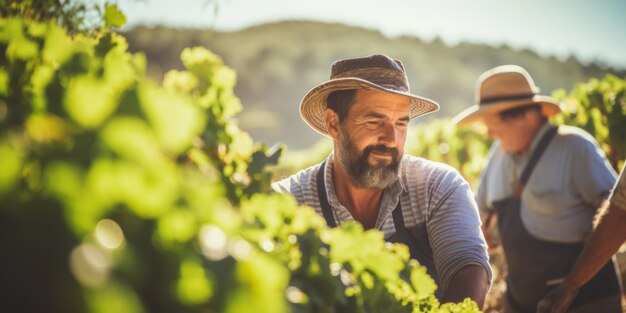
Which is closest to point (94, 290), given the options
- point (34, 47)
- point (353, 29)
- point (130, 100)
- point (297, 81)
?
point (130, 100)

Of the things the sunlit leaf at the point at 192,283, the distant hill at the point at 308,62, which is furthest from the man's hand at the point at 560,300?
the distant hill at the point at 308,62

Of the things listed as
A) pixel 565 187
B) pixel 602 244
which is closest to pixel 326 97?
pixel 602 244

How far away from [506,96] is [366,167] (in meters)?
2.35

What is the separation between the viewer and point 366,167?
296 cm

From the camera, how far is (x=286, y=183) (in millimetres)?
2967

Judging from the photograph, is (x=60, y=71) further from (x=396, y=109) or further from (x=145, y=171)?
(x=396, y=109)

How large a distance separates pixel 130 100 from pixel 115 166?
103 millimetres

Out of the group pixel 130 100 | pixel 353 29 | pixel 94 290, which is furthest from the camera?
pixel 353 29

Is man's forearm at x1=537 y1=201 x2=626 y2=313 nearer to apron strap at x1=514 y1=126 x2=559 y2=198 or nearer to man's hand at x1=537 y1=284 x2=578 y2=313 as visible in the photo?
man's hand at x1=537 y1=284 x2=578 y2=313

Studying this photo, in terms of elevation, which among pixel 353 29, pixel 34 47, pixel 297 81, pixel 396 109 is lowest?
pixel 297 81

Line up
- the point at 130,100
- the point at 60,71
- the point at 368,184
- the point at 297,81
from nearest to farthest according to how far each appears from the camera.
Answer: the point at 130,100, the point at 60,71, the point at 368,184, the point at 297,81

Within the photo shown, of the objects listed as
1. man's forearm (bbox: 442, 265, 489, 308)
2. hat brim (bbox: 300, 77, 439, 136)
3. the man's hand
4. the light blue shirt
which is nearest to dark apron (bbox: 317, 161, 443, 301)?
man's forearm (bbox: 442, 265, 489, 308)

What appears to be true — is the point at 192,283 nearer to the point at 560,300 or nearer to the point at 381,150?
the point at 381,150

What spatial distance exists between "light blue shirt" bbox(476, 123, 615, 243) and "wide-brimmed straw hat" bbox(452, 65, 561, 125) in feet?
1.14
